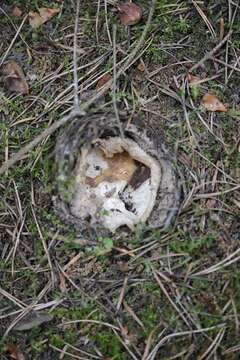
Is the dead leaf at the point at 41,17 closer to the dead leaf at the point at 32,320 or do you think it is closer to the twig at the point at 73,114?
the twig at the point at 73,114

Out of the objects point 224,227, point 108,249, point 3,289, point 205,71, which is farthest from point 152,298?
point 205,71

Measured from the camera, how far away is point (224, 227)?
245 centimetres

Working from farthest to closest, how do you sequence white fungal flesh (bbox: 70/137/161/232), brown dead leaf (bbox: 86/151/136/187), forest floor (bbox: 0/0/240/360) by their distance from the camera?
brown dead leaf (bbox: 86/151/136/187)
white fungal flesh (bbox: 70/137/161/232)
forest floor (bbox: 0/0/240/360)

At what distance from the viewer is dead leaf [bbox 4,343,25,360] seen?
7.89ft

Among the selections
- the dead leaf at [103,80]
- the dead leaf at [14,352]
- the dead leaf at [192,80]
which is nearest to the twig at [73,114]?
the dead leaf at [103,80]

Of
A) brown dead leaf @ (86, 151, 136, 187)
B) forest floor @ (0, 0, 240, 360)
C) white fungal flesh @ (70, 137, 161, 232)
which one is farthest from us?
brown dead leaf @ (86, 151, 136, 187)

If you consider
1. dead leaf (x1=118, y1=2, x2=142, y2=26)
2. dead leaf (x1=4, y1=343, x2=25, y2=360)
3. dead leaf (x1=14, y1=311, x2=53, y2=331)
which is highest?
dead leaf (x1=118, y1=2, x2=142, y2=26)

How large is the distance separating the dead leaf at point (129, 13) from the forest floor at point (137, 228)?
35mm

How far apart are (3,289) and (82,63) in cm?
117

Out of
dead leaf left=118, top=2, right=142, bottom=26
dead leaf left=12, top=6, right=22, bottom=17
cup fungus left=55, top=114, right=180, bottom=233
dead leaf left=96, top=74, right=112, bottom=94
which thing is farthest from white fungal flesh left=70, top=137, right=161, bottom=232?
dead leaf left=12, top=6, right=22, bottom=17

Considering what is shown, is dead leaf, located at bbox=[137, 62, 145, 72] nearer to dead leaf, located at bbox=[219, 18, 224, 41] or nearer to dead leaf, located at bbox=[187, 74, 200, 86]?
dead leaf, located at bbox=[187, 74, 200, 86]

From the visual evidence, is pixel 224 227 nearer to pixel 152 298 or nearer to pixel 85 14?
pixel 152 298

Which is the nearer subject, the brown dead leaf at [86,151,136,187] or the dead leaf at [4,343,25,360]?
the dead leaf at [4,343,25,360]

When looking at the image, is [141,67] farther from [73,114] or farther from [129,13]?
[73,114]
